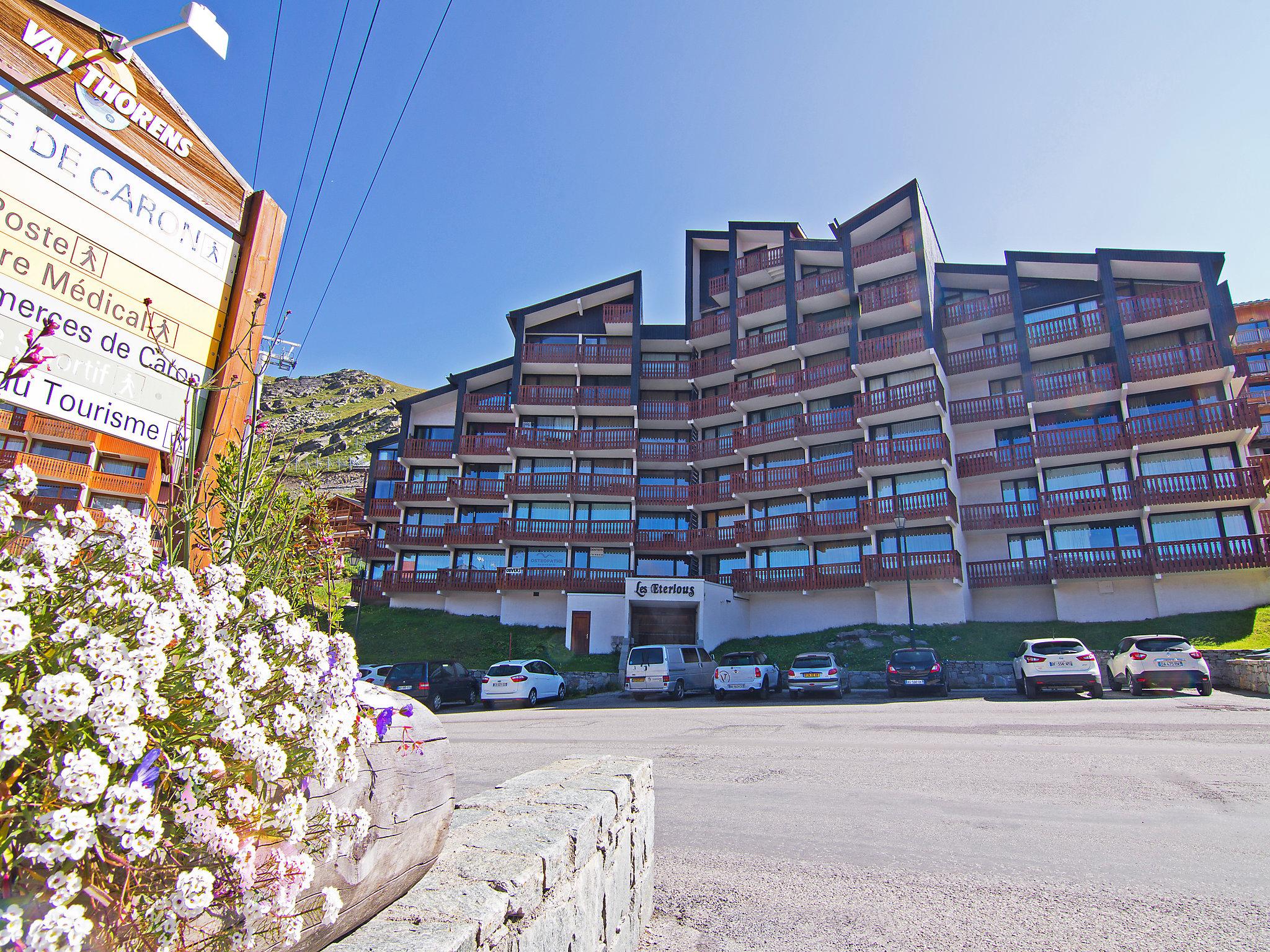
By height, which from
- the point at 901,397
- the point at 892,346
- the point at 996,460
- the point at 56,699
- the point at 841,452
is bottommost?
the point at 56,699

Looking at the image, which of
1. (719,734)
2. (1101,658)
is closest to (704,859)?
(719,734)

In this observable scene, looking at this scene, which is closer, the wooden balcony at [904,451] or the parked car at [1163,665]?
the parked car at [1163,665]

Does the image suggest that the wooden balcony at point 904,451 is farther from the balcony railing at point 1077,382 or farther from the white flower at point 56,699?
the white flower at point 56,699

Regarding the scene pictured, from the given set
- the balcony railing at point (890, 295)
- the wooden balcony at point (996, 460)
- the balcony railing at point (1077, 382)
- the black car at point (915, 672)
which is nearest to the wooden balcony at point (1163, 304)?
Result: the balcony railing at point (1077, 382)

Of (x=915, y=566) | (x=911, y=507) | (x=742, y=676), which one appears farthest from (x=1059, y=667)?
(x=911, y=507)

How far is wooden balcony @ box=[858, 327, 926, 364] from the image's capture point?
3334cm

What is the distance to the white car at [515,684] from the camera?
2281cm

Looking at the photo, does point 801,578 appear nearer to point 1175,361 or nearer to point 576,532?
point 576,532

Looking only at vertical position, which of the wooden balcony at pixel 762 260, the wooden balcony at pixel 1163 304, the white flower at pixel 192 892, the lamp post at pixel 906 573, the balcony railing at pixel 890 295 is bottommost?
the white flower at pixel 192 892

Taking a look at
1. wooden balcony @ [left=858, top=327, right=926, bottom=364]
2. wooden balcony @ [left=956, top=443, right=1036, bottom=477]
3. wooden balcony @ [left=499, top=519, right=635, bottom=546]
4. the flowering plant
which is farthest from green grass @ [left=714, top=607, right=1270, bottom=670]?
the flowering plant

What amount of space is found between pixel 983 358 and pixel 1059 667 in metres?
19.4

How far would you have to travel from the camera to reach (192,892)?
1.38 meters

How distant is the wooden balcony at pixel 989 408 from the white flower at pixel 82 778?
36324 mm

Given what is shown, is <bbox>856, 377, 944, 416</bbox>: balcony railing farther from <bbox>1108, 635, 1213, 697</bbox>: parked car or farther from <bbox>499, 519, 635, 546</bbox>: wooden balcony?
<bbox>1108, 635, 1213, 697</bbox>: parked car
